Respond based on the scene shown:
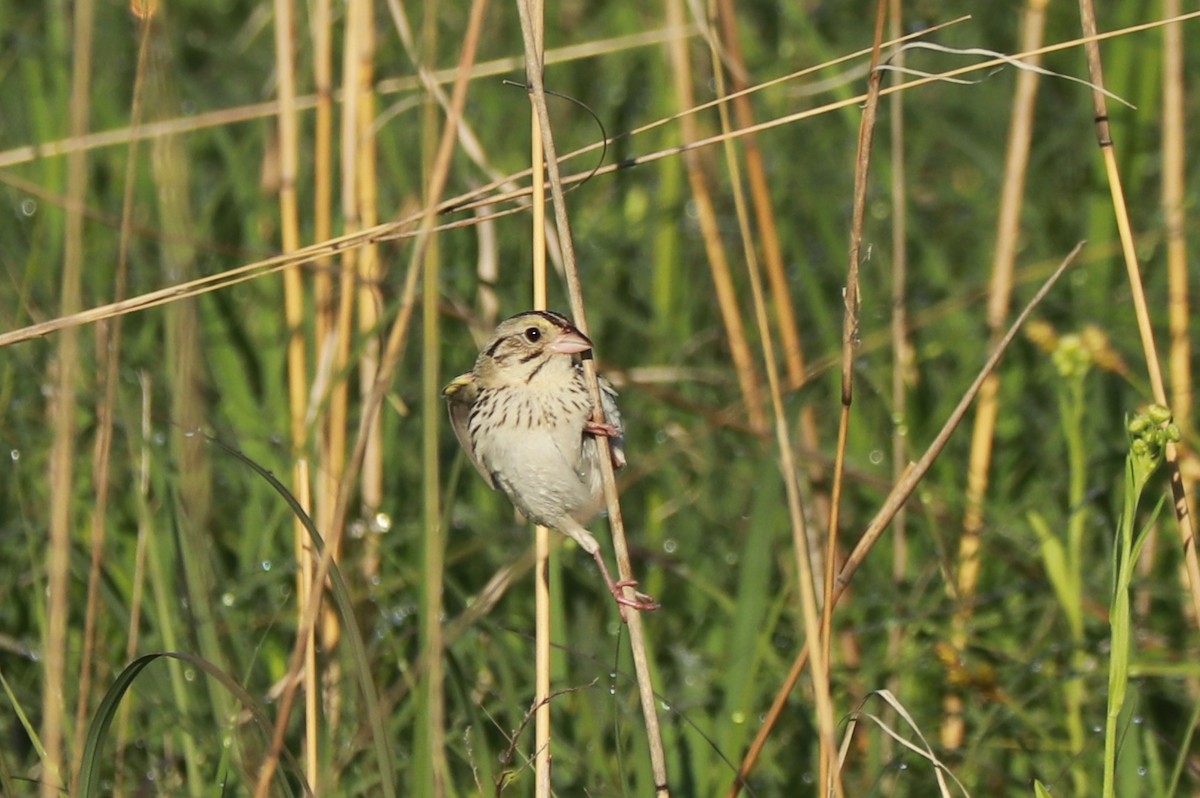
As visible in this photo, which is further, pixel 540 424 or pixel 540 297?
pixel 540 424

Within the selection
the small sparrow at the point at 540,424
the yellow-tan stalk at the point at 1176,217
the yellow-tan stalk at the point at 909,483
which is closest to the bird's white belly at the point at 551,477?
the small sparrow at the point at 540,424

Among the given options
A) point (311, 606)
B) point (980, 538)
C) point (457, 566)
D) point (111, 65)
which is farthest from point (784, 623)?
point (111, 65)

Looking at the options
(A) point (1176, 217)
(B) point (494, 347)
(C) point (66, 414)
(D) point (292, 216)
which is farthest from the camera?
(A) point (1176, 217)

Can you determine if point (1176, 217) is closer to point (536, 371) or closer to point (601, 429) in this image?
point (536, 371)

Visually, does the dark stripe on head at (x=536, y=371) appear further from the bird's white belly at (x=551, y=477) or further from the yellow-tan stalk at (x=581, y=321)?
the yellow-tan stalk at (x=581, y=321)

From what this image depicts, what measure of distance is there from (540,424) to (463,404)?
13.1 inches

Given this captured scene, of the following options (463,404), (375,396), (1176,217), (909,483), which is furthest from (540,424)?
(1176,217)

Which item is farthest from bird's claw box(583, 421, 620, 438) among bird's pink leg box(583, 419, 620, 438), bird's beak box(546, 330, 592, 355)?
bird's beak box(546, 330, 592, 355)

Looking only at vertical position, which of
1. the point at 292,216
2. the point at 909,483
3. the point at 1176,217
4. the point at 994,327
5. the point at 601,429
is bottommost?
the point at 909,483

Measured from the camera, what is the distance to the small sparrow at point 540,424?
2475mm

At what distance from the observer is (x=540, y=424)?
2613 millimetres

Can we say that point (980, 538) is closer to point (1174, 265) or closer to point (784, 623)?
point (784, 623)

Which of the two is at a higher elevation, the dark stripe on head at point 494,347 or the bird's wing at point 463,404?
the dark stripe on head at point 494,347

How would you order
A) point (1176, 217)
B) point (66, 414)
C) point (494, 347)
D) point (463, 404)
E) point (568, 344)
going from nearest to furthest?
point (66, 414)
point (568, 344)
point (494, 347)
point (463, 404)
point (1176, 217)
